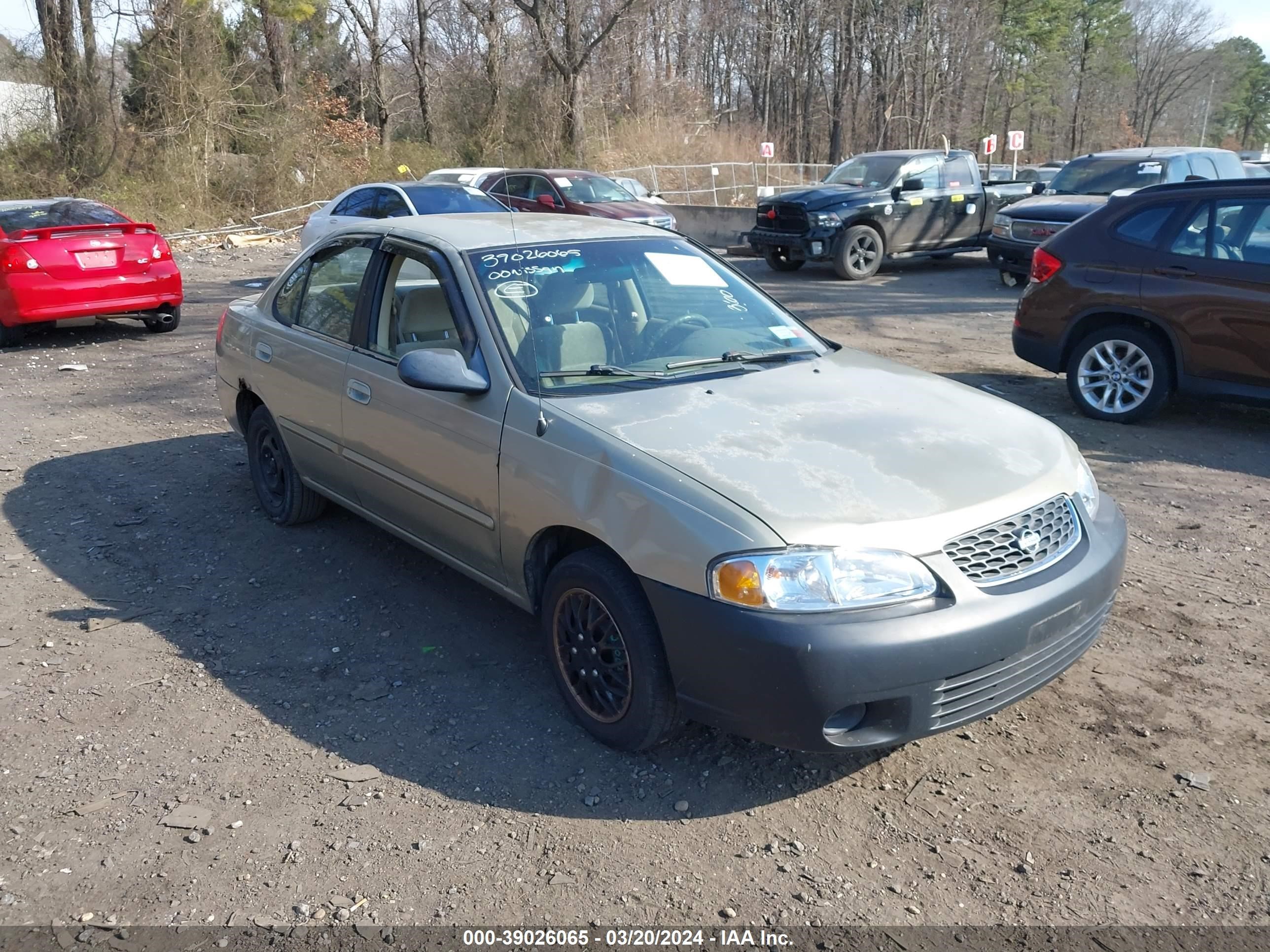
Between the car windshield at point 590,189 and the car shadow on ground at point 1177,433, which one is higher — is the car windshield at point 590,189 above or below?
above

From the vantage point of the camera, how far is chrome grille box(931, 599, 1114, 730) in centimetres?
334

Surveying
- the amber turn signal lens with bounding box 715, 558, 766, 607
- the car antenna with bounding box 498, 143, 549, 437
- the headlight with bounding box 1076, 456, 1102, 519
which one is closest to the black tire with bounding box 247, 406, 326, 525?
the car antenna with bounding box 498, 143, 549, 437

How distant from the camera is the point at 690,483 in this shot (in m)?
3.43

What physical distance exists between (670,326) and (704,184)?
30217 millimetres

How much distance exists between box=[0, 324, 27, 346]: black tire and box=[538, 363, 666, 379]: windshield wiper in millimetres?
9869

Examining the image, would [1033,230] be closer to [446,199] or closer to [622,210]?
[622,210]

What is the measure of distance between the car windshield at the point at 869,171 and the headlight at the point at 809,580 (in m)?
14.7

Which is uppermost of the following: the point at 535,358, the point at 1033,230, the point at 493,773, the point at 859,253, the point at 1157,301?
the point at 535,358

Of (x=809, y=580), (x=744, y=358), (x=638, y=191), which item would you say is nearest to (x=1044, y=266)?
(x=744, y=358)

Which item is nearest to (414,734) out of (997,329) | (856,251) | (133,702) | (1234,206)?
(133,702)

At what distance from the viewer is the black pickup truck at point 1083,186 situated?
1394cm

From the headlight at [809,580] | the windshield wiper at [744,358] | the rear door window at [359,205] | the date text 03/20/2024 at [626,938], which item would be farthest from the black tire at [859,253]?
the date text 03/20/2024 at [626,938]

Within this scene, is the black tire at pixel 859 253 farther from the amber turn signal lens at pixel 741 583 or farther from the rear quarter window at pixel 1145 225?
the amber turn signal lens at pixel 741 583

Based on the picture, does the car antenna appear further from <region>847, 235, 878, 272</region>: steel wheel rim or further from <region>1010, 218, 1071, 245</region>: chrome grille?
<region>847, 235, 878, 272</region>: steel wheel rim
